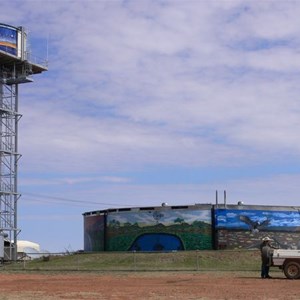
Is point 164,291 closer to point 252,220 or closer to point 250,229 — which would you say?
point 250,229

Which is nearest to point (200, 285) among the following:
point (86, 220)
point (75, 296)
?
point (75, 296)

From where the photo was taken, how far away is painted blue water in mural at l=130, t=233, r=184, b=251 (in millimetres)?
62559

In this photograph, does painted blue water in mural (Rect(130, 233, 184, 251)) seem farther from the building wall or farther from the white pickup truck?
the white pickup truck

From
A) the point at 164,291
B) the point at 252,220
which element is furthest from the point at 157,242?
the point at 164,291

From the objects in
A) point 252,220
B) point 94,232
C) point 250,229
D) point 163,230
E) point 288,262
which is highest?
point 252,220

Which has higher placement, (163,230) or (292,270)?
(163,230)

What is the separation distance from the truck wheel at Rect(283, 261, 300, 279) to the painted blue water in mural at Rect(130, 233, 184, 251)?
31640 mm

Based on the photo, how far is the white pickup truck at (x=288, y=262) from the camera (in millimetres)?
30812

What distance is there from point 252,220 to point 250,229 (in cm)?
84

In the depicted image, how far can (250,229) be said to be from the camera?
2406 inches

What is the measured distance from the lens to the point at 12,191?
234 feet

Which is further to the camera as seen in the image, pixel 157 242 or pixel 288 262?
pixel 157 242

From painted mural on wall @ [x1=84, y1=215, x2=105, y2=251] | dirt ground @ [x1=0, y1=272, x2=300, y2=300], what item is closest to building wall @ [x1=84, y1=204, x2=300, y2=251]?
painted mural on wall @ [x1=84, y1=215, x2=105, y2=251]

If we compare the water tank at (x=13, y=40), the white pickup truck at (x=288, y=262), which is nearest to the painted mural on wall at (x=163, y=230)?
the water tank at (x=13, y=40)
